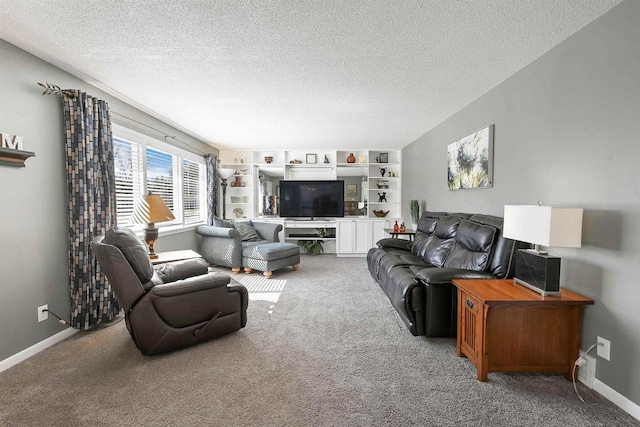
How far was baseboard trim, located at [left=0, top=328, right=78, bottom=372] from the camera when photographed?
2.07 meters

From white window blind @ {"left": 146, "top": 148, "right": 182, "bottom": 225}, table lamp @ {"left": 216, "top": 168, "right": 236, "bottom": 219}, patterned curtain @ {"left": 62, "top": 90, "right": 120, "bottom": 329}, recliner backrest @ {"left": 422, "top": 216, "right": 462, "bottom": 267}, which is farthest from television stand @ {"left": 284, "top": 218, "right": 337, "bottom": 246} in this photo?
patterned curtain @ {"left": 62, "top": 90, "right": 120, "bottom": 329}

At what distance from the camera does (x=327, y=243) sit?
660 cm

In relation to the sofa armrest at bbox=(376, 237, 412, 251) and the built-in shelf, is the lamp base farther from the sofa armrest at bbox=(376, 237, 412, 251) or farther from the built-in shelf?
the sofa armrest at bbox=(376, 237, 412, 251)

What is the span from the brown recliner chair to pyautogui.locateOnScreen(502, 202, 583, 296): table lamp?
229 cm

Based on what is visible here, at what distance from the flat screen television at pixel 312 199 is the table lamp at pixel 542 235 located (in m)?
4.27

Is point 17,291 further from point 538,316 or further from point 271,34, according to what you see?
point 538,316

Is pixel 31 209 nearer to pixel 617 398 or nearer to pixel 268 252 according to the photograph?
pixel 268 252

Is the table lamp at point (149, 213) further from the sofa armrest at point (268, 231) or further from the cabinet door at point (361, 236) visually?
the cabinet door at point (361, 236)

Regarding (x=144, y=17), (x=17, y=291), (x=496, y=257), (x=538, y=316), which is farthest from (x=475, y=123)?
(x=17, y=291)

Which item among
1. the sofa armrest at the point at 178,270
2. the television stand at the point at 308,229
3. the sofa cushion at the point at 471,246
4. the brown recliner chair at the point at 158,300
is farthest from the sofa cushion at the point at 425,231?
the sofa armrest at the point at 178,270

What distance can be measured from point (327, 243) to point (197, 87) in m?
4.37

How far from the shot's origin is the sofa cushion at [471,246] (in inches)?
102

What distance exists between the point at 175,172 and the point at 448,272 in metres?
4.19

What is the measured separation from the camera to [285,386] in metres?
1.86
